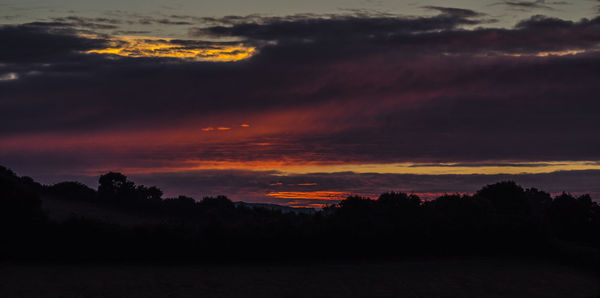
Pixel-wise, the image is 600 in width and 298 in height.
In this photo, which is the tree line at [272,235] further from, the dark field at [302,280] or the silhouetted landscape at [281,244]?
the dark field at [302,280]

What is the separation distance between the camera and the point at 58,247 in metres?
44.2

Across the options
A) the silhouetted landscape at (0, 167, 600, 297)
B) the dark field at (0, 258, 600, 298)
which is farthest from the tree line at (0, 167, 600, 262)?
the dark field at (0, 258, 600, 298)

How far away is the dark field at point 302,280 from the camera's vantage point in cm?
3850

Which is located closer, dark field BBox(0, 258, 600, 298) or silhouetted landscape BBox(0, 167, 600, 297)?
dark field BBox(0, 258, 600, 298)

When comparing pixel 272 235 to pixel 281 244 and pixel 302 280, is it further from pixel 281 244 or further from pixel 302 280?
pixel 302 280

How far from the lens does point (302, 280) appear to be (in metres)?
42.0

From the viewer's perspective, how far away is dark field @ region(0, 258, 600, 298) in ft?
126

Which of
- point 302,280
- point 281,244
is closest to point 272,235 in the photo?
point 281,244

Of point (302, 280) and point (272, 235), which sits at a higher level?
point (272, 235)

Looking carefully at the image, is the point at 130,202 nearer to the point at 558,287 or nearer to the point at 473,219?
the point at 473,219

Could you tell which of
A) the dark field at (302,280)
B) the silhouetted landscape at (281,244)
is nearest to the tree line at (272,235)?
the silhouetted landscape at (281,244)

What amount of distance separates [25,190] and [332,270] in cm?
2691

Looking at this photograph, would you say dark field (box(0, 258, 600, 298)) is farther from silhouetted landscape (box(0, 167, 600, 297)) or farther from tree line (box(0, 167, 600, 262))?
tree line (box(0, 167, 600, 262))

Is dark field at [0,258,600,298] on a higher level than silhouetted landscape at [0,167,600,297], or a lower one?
lower
